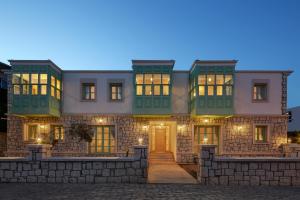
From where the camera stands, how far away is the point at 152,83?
1551 cm

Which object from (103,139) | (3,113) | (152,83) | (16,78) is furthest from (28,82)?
(152,83)

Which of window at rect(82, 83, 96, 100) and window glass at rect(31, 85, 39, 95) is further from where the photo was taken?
window at rect(82, 83, 96, 100)

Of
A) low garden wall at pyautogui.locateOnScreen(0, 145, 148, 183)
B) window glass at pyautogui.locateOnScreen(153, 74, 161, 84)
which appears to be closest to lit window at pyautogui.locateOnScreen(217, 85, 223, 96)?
window glass at pyautogui.locateOnScreen(153, 74, 161, 84)

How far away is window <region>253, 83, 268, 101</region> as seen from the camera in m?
16.2

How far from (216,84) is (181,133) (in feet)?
13.7

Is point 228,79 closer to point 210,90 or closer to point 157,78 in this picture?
point 210,90

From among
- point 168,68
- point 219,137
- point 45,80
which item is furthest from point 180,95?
point 45,80

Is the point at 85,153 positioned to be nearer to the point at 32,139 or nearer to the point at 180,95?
the point at 32,139

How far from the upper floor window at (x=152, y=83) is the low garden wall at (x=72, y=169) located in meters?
6.74

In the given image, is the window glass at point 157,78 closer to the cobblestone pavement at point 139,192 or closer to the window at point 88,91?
the window at point 88,91

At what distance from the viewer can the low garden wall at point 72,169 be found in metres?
9.23

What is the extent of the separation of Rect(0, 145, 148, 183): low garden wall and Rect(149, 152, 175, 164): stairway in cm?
684

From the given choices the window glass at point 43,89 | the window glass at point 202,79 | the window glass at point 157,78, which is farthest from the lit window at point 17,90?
the window glass at point 202,79

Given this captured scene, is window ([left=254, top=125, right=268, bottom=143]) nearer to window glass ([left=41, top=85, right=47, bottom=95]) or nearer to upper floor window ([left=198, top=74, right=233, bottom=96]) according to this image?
upper floor window ([left=198, top=74, right=233, bottom=96])
